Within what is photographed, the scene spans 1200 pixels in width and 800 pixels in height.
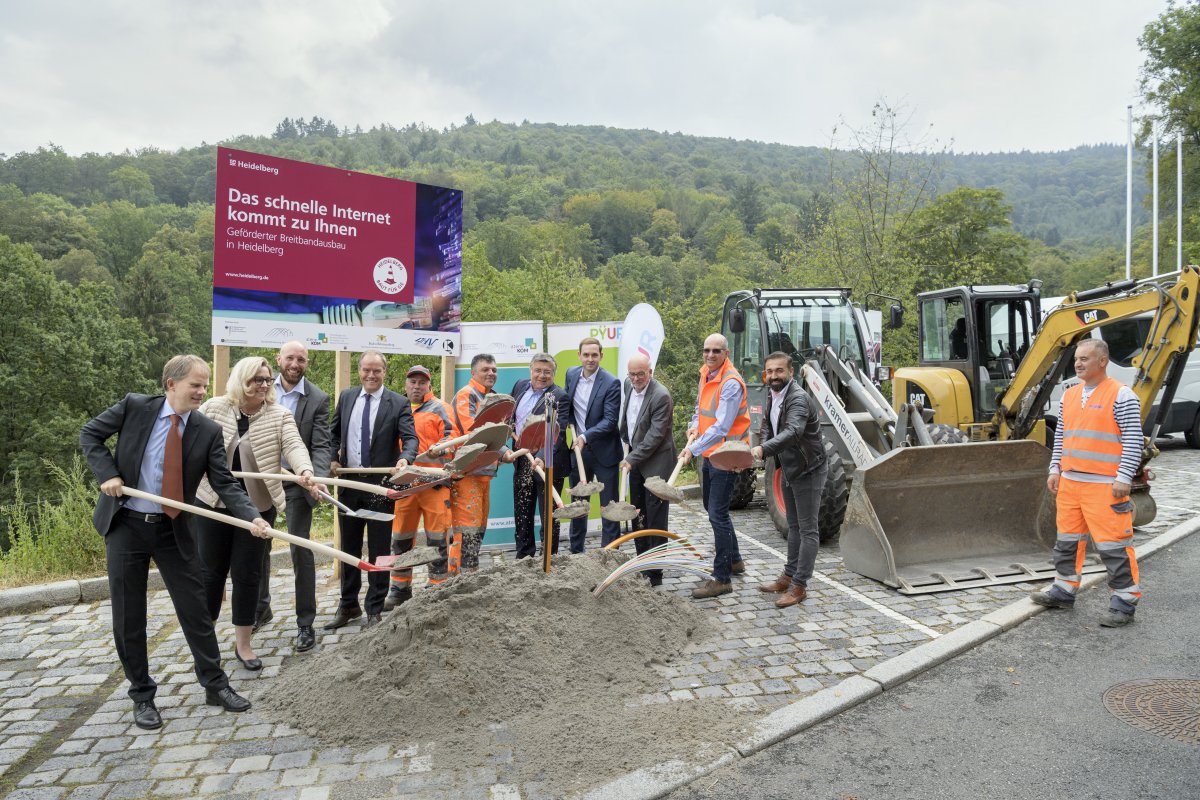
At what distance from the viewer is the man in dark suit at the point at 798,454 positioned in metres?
5.77

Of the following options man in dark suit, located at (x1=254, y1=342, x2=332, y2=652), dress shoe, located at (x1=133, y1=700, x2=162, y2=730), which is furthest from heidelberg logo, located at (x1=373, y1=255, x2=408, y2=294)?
dress shoe, located at (x1=133, y1=700, x2=162, y2=730)

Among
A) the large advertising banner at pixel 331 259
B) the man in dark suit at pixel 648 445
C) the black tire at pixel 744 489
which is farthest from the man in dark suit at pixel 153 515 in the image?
the black tire at pixel 744 489

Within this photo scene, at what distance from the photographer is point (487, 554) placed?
7.70m

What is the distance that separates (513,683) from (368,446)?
90.1 inches

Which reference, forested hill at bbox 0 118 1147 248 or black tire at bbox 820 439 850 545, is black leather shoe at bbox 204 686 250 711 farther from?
forested hill at bbox 0 118 1147 248

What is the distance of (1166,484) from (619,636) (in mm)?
9742

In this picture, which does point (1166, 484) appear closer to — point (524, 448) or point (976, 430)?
point (976, 430)


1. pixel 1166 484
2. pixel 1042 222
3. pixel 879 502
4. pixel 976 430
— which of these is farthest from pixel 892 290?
pixel 1042 222

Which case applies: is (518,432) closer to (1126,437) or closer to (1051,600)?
(1051,600)

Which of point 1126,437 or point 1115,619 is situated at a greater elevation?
point 1126,437

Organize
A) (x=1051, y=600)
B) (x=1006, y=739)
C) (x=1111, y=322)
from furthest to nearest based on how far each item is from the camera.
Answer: (x=1111, y=322), (x=1051, y=600), (x=1006, y=739)

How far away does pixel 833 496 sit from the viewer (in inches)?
285

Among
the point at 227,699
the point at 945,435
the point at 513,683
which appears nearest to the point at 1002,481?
the point at 945,435

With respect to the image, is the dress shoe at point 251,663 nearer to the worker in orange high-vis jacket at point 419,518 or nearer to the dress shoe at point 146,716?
the dress shoe at point 146,716
